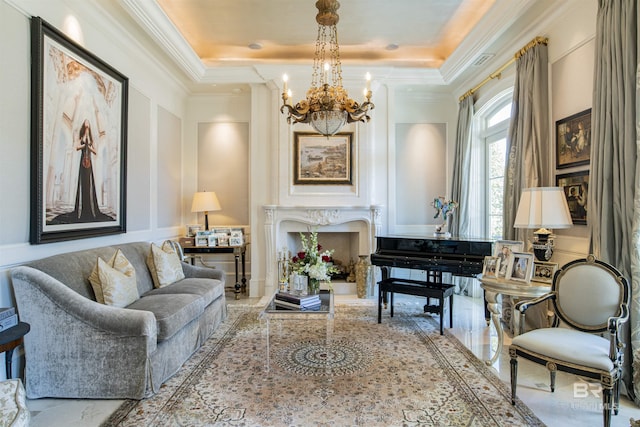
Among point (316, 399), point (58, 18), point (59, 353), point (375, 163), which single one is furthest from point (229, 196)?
point (316, 399)

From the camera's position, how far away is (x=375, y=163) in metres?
5.77

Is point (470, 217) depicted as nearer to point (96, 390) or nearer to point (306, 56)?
point (306, 56)

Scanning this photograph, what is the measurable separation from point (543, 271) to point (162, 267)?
3.79 meters

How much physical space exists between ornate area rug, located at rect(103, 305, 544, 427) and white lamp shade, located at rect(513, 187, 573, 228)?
1.33m

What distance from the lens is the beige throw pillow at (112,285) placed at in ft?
9.70

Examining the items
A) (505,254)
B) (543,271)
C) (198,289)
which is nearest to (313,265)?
(198,289)

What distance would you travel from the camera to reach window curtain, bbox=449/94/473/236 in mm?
5469

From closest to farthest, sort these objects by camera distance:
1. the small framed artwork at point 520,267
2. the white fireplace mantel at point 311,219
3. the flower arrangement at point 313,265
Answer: the small framed artwork at point 520,267, the flower arrangement at point 313,265, the white fireplace mantel at point 311,219

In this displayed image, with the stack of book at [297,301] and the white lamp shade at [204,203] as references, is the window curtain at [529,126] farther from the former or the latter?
the white lamp shade at [204,203]

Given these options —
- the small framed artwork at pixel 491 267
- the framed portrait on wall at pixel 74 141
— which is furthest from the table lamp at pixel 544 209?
the framed portrait on wall at pixel 74 141

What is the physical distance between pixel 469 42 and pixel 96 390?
523 cm

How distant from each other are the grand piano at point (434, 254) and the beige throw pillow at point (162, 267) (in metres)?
2.42

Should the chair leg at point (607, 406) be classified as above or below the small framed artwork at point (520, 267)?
below

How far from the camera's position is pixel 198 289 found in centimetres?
373
